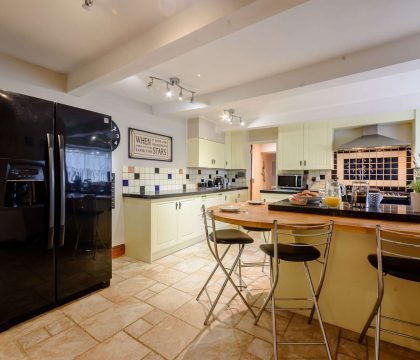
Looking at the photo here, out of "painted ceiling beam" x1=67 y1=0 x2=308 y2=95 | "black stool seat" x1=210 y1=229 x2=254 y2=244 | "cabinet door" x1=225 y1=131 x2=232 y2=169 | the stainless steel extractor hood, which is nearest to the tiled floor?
"black stool seat" x1=210 y1=229 x2=254 y2=244

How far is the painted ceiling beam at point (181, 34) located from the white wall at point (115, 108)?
432 mm

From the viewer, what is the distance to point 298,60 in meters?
2.20

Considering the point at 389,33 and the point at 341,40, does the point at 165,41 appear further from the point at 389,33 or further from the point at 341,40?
the point at 389,33

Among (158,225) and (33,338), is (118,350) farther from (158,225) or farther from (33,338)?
(158,225)

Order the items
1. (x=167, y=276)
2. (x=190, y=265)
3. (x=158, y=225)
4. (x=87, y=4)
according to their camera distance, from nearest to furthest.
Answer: (x=87, y=4) → (x=167, y=276) → (x=190, y=265) → (x=158, y=225)

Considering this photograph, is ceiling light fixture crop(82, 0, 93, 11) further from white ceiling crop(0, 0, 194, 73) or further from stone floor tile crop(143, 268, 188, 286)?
stone floor tile crop(143, 268, 188, 286)

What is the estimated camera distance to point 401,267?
125 cm

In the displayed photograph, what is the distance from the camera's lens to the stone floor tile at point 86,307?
187cm

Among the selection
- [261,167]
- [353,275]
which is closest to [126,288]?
[353,275]

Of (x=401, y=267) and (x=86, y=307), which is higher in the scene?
(x=401, y=267)

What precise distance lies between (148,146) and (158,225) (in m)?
1.27

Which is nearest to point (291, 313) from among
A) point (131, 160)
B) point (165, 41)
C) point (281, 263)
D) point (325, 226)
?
point (281, 263)

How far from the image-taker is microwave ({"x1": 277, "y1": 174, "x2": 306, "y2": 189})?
438 centimetres

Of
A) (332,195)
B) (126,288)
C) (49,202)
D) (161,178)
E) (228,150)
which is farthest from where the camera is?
(228,150)
